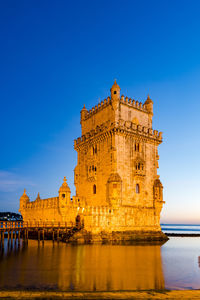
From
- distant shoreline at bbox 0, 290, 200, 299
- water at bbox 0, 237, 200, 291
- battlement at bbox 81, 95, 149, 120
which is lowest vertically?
water at bbox 0, 237, 200, 291

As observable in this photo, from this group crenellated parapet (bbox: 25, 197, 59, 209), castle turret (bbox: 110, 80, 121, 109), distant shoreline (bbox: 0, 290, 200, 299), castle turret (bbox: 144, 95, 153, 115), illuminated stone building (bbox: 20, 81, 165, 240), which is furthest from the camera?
castle turret (bbox: 144, 95, 153, 115)

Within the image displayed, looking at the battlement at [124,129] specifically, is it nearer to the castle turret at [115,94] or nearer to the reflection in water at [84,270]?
the castle turret at [115,94]

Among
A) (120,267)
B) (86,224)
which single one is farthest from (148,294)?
(86,224)

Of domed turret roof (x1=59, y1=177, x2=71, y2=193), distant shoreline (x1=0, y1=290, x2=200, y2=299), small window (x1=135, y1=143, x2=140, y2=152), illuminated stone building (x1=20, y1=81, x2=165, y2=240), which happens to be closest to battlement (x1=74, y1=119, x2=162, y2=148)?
illuminated stone building (x1=20, y1=81, x2=165, y2=240)

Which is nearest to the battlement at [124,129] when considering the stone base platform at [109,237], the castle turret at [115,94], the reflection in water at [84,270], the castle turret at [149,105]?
the castle turret at [115,94]

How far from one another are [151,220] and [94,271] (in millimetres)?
24210

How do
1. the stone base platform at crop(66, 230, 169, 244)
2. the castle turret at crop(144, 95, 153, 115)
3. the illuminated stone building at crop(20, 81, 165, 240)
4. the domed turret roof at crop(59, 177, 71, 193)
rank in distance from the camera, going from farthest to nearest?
the castle turret at crop(144, 95, 153, 115), the domed turret roof at crop(59, 177, 71, 193), the illuminated stone building at crop(20, 81, 165, 240), the stone base platform at crop(66, 230, 169, 244)

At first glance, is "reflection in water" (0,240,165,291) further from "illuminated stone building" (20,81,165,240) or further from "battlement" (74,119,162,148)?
"battlement" (74,119,162,148)

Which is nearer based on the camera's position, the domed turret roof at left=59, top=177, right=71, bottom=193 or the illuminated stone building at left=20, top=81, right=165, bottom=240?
the illuminated stone building at left=20, top=81, right=165, bottom=240

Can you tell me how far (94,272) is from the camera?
21.8 m

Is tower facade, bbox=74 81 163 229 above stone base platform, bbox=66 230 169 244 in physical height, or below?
above

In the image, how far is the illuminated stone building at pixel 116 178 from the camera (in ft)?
132

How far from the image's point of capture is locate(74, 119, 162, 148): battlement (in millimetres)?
42875

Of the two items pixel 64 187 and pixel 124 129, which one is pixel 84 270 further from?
pixel 124 129
